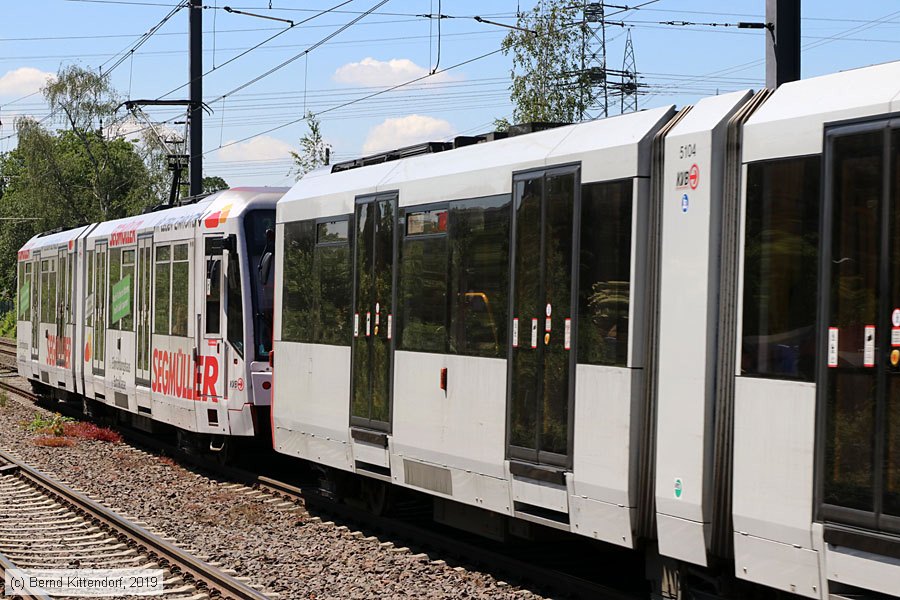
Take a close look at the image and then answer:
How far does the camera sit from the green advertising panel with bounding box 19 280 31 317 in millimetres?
Result: 27531

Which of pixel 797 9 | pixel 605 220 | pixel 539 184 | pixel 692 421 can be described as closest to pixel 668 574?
pixel 692 421

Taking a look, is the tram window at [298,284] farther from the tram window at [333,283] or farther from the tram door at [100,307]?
the tram door at [100,307]

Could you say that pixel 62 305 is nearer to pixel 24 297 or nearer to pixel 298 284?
pixel 24 297

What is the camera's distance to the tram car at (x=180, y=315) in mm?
15172

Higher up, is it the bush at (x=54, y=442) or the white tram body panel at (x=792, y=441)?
the white tram body panel at (x=792, y=441)

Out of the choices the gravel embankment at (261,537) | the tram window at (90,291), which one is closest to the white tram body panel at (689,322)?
the gravel embankment at (261,537)

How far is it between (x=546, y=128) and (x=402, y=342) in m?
2.21

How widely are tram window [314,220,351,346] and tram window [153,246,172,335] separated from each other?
17.0 ft

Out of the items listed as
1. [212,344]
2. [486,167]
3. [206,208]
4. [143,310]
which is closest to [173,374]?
[212,344]

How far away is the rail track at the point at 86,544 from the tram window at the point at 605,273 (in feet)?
9.89

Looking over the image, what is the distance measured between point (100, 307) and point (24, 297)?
26.7 ft

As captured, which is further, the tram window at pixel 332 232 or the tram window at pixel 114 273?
the tram window at pixel 114 273

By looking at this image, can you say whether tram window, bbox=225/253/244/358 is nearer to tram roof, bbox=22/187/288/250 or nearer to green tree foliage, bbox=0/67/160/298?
tram roof, bbox=22/187/288/250

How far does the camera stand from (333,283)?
12.0 m
